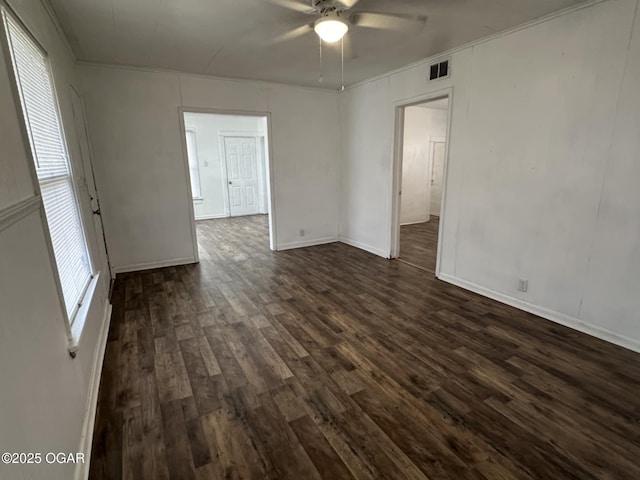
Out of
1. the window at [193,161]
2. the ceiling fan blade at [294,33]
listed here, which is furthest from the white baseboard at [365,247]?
the window at [193,161]

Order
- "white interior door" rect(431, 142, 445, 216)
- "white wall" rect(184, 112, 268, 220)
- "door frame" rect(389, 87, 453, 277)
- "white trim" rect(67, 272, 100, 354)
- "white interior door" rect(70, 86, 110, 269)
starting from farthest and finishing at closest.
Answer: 1. "white wall" rect(184, 112, 268, 220)
2. "white interior door" rect(431, 142, 445, 216)
3. "door frame" rect(389, 87, 453, 277)
4. "white interior door" rect(70, 86, 110, 269)
5. "white trim" rect(67, 272, 100, 354)

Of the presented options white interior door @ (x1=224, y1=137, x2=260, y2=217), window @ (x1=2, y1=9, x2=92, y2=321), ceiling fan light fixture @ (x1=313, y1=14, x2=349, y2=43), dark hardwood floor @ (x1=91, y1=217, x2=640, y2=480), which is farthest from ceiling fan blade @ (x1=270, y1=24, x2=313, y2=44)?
white interior door @ (x1=224, y1=137, x2=260, y2=217)

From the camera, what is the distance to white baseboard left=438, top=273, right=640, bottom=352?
98.7 inches

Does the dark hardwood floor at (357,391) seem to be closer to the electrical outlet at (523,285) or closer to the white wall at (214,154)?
the electrical outlet at (523,285)

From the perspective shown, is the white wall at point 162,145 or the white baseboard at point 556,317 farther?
the white wall at point 162,145

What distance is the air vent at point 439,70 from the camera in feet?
11.5

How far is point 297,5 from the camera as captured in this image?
2.40m

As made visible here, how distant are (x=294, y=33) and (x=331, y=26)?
2.27ft

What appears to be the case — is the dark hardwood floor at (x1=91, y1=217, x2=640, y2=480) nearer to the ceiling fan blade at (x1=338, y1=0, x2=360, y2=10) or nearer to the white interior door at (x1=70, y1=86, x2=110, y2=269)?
the white interior door at (x1=70, y1=86, x2=110, y2=269)

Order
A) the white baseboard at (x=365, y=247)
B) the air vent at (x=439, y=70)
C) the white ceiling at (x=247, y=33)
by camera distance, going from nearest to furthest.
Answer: the white ceiling at (x=247, y=33), the air vent at (x=439, y=70), the white baseboard at (x=365, y=247)

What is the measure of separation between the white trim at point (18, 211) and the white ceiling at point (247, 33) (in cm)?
178

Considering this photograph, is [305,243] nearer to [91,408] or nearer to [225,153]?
[91,408]

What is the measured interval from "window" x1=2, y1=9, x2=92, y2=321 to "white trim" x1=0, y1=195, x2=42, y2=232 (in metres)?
0.32

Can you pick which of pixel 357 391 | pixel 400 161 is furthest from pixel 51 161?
pixel 400 161
